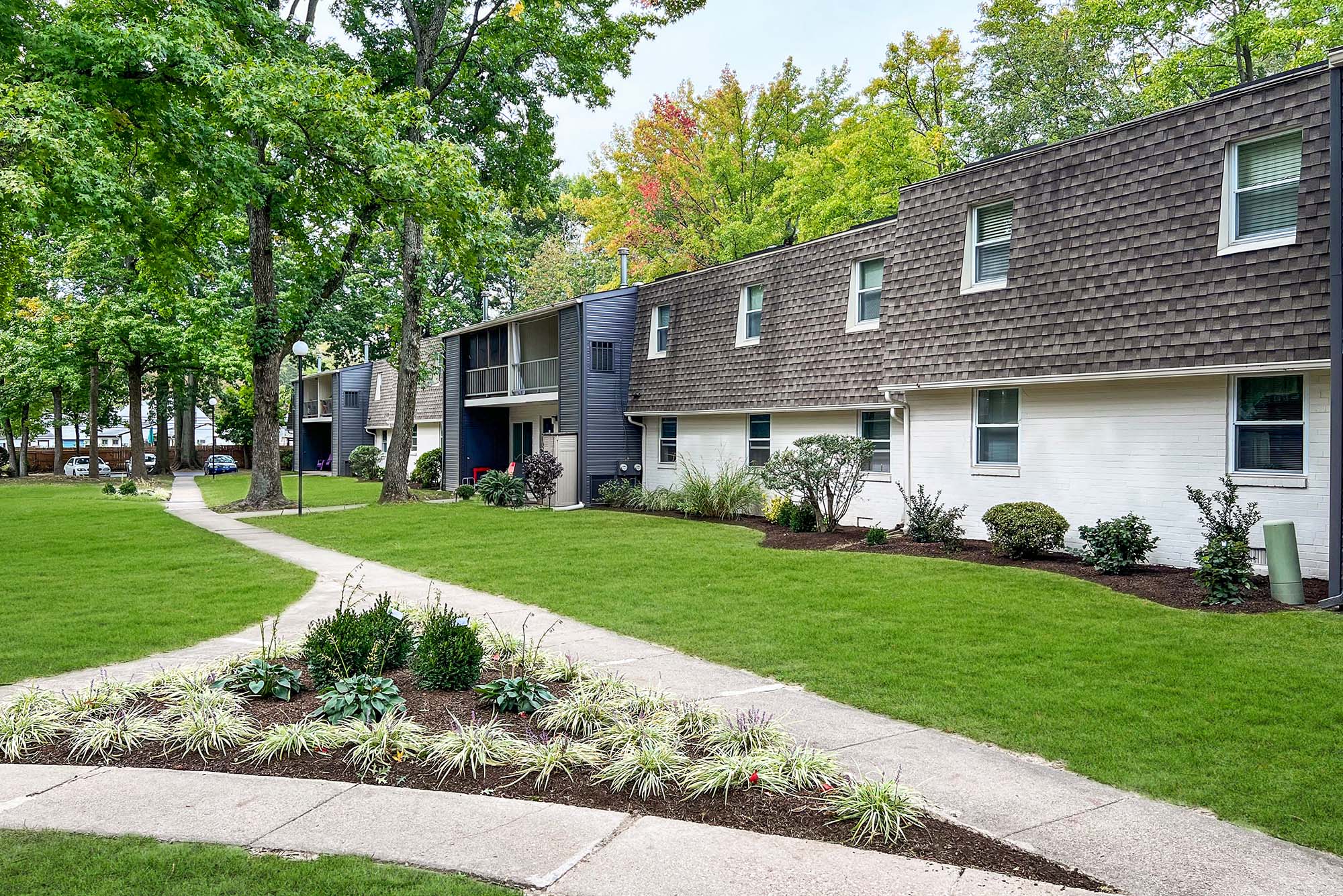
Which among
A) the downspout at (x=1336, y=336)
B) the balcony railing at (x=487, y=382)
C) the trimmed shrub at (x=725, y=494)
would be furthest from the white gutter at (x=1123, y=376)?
the balcony railing at (x=487, y=382)

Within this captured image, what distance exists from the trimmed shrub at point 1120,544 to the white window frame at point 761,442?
27.0ft

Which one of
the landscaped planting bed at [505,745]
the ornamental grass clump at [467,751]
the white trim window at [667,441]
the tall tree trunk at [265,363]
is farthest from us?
the white trim window at [667,441]

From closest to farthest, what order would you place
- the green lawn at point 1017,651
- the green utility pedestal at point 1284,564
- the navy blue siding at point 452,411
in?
1. the green lawn at point 1017,651
2. the green utility pedestal at point 1284,564
3. the navy blue siding at point 452,411

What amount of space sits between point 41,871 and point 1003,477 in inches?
498

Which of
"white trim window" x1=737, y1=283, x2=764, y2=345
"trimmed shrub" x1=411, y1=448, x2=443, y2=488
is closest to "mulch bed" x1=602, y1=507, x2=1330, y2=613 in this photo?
"white trim window" x1=737, y1=283, x2=764, y2=345

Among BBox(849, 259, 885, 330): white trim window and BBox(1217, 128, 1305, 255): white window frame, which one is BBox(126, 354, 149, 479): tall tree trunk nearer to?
BBox(849, 259, 885, 330): white trim window

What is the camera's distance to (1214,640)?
7672 millimetres

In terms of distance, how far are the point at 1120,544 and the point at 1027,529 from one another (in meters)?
1.24

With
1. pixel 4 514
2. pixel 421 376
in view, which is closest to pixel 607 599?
pixel 4 514

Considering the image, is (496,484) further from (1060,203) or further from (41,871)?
(41,871)

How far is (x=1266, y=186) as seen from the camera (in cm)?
1041

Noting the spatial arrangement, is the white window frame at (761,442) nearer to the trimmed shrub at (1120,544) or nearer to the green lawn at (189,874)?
the trimmed shrub at (1120,544)

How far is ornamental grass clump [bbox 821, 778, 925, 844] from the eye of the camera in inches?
150

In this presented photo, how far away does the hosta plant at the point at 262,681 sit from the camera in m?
5.74
